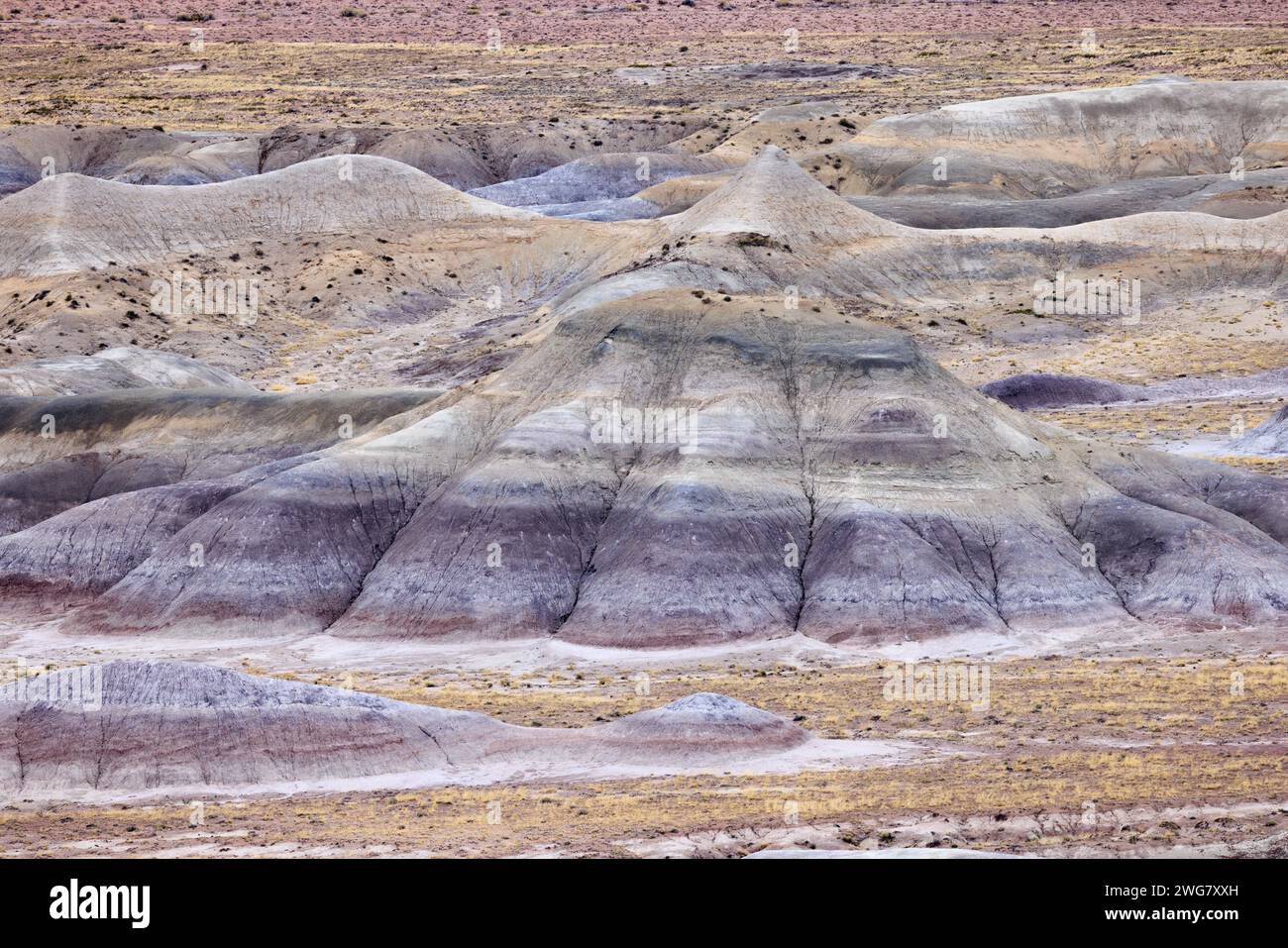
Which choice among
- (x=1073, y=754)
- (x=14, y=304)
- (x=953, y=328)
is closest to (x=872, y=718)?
(x=1073, y=754)

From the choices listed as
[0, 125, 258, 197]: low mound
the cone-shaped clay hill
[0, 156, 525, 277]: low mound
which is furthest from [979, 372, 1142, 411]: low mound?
[0, 125, 258, 197]: low mound

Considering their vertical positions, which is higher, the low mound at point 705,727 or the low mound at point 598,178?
the low mound at point 598,178

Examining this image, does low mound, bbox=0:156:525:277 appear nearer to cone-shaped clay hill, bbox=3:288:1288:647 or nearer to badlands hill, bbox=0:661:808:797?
cone-shaped clay hill, bbox=3:288:1288:647

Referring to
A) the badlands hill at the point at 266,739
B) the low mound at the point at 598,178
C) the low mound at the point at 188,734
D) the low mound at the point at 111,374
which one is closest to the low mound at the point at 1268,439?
the badlands hill at the point at 266,739

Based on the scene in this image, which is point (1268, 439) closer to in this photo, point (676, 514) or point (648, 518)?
point (676, 514)

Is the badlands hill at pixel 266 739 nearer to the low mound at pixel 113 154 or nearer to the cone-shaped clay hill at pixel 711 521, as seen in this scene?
the cone-shaped clay hill at pixel 711 521

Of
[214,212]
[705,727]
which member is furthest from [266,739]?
[214,212]

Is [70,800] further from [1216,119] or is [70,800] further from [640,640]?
[1216,119]
